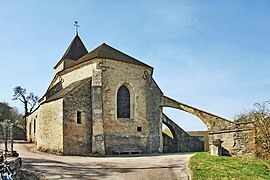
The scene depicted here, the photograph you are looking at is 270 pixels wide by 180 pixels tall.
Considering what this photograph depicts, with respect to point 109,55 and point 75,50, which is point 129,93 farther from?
point 75,50

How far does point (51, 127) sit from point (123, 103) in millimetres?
5755

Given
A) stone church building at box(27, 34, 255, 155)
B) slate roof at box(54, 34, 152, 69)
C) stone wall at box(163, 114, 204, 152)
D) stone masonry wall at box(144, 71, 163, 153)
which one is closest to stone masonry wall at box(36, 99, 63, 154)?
stone church building at box(27, 34, 255, 155)

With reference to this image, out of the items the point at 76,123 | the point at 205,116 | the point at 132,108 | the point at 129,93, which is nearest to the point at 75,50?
the point at 129,93

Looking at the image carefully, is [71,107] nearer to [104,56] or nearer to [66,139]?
[66,139]

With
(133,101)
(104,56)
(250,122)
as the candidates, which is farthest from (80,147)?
(250,122)

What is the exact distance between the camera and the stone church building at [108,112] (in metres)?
18.4

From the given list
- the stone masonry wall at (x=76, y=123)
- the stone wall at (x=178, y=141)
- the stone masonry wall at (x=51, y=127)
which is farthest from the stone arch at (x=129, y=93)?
the stone masonry wall at (x=51, y=127)

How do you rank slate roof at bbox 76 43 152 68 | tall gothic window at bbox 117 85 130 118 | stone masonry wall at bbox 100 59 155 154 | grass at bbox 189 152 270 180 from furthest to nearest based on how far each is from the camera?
tall gothic window at bbox 117 85 130 118, slate roof at bbox 76 43 152 68, stone masonry wall at bbox 100 59 155 154, grass at bbox 189 152 270 180

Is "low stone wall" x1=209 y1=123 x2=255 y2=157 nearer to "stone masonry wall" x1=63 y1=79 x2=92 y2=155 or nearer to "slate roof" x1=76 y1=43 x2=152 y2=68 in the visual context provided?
"stone masonry wall" x1=63 y1=79 x2=92 y2=155

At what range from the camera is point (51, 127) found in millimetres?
19031

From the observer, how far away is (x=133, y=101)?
21.6 m

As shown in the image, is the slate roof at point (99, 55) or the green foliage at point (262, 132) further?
the slate roof at point (99, 55)

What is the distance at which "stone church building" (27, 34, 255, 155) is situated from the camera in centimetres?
1839

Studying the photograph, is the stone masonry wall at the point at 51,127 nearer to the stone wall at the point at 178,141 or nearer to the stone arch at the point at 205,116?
the stone arch at the point at 205,116
